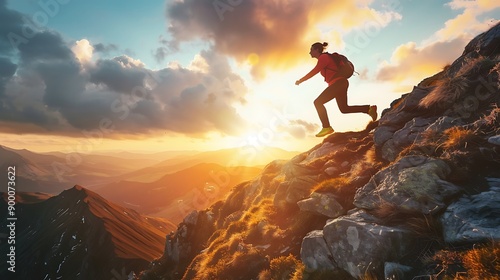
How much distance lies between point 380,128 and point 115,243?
154126 mm

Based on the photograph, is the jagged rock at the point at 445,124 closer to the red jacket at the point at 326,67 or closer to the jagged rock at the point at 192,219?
the red jacket at the point at 326,67

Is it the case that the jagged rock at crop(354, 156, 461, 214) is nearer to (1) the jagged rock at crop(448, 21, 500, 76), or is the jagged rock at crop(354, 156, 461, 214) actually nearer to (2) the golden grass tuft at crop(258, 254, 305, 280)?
(2) the golden grass tuft at crop(258, 254, 305, 280)

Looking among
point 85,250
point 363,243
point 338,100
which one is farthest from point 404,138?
point 85,250

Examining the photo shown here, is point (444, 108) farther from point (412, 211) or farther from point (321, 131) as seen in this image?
point (412, 211)

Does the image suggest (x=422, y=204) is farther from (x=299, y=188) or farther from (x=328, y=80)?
(x=299, y=188)

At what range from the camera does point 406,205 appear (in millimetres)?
6980

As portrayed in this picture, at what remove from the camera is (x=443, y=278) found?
4.84 meters

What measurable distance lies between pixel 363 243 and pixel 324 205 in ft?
10.7

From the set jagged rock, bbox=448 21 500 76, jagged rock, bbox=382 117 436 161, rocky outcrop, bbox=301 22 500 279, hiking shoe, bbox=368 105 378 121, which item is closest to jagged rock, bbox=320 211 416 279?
rocky outcrop, bbox=301 22 500 279

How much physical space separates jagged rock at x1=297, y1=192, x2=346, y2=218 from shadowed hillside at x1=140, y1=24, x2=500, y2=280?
0.14 feet

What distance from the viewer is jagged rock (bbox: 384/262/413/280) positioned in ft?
18.3

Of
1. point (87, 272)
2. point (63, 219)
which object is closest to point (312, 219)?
point (87, 272)

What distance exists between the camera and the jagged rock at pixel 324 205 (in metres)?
9.81

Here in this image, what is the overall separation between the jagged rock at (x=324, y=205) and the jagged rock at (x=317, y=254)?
1232 mm
